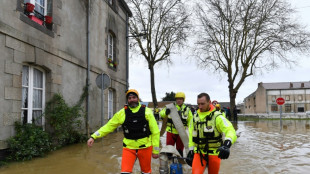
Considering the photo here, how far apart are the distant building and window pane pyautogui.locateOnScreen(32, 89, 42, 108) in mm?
61360

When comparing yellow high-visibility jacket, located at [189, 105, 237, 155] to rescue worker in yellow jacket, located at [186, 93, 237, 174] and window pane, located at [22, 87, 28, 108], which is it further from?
window pane, located at [22, 87, 28, 108]

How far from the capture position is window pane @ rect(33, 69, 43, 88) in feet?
25.7

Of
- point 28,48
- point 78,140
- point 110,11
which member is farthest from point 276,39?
point 28,48

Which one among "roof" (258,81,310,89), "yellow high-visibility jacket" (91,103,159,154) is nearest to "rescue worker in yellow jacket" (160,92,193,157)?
"yellow high-visibility jacket" (91,103,159,154)

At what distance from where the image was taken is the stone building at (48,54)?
21.4ft

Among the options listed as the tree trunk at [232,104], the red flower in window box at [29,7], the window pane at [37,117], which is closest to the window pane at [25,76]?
the window pane at [37,117]

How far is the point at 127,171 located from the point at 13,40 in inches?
196

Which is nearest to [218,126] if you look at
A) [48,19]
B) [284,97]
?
[48,19]

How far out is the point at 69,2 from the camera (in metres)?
9.65

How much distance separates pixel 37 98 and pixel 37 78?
0.61m

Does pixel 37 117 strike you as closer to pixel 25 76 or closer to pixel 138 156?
pixel 25 76

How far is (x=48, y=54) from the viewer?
818 cm

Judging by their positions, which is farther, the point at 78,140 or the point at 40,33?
the point at 78,140

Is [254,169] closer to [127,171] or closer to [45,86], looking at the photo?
[127,171]
